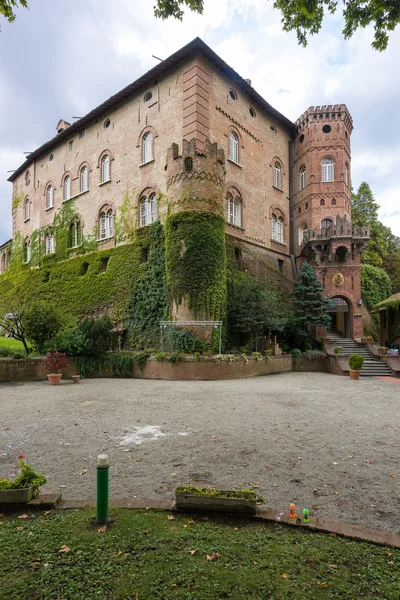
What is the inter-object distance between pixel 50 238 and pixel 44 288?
504 cm

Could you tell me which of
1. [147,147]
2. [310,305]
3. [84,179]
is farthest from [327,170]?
[84,179]

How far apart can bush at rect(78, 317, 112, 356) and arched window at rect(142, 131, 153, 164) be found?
12.7 meters

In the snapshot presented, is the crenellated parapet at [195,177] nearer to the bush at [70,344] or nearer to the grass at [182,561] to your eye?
the bush at [70,344]

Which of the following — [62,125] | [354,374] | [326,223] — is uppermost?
[62,125]

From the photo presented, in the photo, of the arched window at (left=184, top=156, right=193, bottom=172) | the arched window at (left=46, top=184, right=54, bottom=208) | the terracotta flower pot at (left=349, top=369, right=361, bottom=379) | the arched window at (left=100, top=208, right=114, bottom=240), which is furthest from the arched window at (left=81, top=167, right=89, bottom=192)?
the terracotta flower pot at (left=349, top=369, right=361, bottom=379)

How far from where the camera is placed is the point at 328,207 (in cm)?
2770

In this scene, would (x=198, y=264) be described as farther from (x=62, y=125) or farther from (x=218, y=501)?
(x=62, y=125)

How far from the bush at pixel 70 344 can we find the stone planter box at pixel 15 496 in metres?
12.8

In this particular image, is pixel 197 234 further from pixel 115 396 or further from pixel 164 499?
pixel 164 499

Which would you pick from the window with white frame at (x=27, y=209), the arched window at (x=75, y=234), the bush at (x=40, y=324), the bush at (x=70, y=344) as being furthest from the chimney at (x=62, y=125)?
the bush at (x=70, y=344)

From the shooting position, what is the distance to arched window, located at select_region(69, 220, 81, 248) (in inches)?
1156

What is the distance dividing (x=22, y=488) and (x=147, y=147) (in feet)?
79.2

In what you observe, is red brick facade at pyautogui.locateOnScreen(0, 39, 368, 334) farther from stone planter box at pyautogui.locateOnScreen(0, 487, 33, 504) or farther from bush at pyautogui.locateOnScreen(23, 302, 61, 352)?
stone planter box at pyautogui.locateOnScreen(0, 487, 33, 504)

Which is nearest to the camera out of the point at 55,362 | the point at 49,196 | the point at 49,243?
the point at 55,362
